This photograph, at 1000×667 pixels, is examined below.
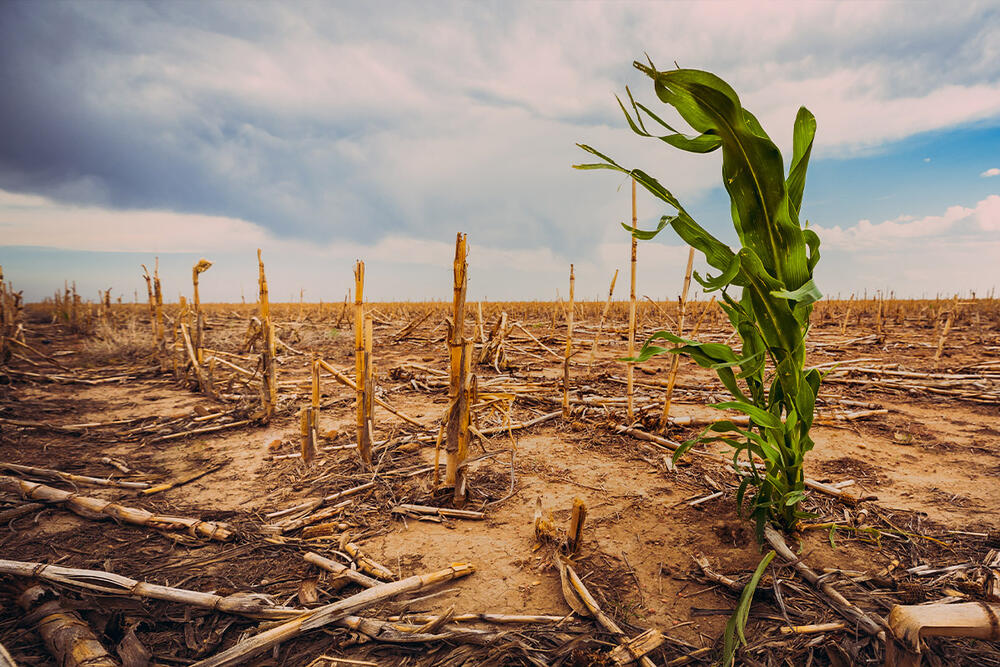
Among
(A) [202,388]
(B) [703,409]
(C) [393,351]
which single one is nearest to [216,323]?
(C) [393,351]

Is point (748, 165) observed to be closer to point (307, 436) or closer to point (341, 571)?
point (341, 571)

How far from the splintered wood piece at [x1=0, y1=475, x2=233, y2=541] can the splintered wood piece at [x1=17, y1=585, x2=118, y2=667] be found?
2.61 feet

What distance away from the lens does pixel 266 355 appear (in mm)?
5516

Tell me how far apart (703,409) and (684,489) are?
2886 mm

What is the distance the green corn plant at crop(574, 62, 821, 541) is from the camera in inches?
89.0

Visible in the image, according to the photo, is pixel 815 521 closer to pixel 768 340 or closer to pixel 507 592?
pixel 768 340

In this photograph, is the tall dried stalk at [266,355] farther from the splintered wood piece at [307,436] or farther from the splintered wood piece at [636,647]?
the splintered wood piece at [636,647]

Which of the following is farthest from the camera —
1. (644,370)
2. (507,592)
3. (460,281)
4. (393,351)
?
(393,351)

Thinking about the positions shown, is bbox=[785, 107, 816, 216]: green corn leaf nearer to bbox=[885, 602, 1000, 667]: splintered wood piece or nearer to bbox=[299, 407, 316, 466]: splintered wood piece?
bbox=[885, 602, 1000, 667]: splintered wood piece

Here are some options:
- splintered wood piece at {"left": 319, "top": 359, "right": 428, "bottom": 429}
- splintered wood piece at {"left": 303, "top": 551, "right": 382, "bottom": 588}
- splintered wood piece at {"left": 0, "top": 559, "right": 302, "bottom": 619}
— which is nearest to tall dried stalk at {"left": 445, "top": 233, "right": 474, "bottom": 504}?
splintered wood piece at {"left": 303, "top": 551, "right": 382, "bottom": 588}

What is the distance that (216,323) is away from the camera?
17.9 meters

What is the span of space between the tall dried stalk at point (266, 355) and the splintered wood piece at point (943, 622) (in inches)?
210

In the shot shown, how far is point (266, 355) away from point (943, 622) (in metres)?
5.90

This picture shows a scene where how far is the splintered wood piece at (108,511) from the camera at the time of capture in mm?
3205
